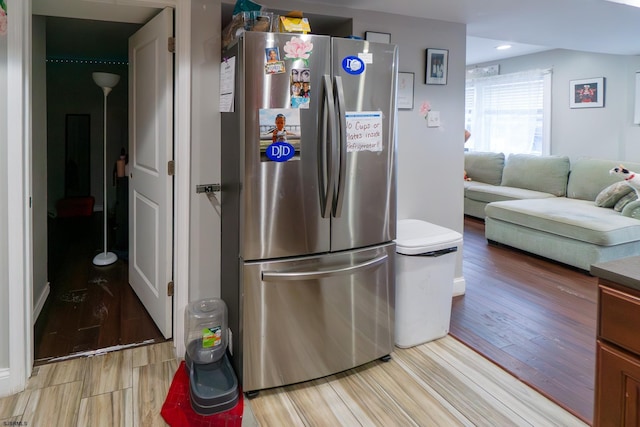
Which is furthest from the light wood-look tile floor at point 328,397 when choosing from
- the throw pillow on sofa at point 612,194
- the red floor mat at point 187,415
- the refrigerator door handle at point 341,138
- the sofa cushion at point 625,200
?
the throw pillow on sofa at point 612,194

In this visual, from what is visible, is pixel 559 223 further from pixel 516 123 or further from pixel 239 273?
pixel 239 273

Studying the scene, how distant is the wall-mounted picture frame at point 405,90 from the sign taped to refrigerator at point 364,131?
2.73 feet

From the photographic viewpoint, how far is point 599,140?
525 centimetres

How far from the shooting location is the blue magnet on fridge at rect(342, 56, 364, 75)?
2.06m

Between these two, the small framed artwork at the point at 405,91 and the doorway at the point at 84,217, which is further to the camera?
the small framed artwork at the point at 405,91

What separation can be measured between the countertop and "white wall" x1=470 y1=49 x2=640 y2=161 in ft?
14.8

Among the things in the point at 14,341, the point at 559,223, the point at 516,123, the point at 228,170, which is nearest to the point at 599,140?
the point at 516,123

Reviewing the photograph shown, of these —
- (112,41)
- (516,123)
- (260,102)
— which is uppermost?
(112,41)

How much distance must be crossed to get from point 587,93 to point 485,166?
Result: 63.4 inches

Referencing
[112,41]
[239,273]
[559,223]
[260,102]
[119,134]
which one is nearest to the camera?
[260,102]

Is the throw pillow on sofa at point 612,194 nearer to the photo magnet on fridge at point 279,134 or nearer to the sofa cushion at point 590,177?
the sofa cushion at point 590,177

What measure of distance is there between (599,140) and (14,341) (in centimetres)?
608

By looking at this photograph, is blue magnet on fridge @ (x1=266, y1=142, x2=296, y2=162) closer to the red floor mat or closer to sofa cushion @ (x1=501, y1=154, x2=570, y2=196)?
the red floor mat

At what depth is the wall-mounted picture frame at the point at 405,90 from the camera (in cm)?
291
